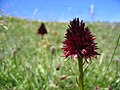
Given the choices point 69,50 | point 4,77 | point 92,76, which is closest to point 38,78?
point 4,77

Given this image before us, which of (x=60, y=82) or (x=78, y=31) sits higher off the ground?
(x=78, y=31)

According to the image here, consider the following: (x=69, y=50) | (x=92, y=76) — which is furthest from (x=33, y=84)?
(x=69, y=50)

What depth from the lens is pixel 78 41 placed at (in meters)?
2.09

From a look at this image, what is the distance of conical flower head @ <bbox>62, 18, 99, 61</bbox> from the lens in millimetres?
2059

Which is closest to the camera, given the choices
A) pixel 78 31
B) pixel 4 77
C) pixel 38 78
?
pixel 78 31

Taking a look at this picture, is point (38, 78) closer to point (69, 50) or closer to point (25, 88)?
point (25, 88)

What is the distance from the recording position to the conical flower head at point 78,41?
206 cm

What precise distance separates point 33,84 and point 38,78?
1.09 ft

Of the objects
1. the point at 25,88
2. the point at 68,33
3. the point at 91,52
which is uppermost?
the point at 68,33

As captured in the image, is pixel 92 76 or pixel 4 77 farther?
pixel 92 76

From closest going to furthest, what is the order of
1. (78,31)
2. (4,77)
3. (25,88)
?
(78,31) < (25,88) < (4,77)

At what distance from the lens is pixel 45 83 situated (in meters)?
3.79

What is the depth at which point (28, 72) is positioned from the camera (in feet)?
13.7

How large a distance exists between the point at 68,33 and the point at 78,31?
8 cm
